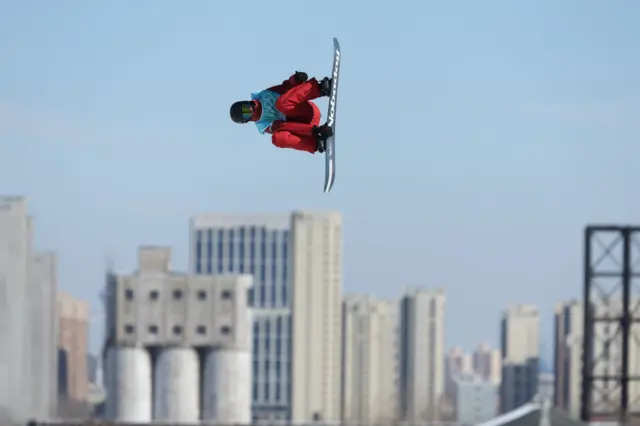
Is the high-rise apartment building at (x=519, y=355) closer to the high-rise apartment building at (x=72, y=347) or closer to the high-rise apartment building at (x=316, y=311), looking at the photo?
the high-rise apartment building at (x=316, y=311)

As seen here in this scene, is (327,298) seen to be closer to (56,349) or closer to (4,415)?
(56,349)

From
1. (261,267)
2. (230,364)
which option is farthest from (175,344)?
(261,267)

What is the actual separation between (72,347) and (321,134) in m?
77.3

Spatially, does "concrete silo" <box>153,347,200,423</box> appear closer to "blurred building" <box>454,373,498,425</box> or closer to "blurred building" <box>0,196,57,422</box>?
"blurred building" <box>0,196,57,422</box>

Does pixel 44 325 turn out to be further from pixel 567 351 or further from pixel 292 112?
pixel 292 112

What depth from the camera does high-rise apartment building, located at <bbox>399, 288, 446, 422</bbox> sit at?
390 feet

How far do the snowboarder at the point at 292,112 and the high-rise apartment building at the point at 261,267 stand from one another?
10328 cm

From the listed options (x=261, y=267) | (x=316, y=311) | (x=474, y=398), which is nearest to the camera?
(x=474, y=398)

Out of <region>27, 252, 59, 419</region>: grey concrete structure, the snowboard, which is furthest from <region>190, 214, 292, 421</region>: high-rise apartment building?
the snowboard

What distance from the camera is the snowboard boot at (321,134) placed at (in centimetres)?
2552

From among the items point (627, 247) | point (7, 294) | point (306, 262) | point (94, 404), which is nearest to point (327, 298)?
point (306, 262)

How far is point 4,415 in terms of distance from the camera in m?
66.0

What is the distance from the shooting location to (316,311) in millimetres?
125750

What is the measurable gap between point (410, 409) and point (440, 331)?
2292cm
